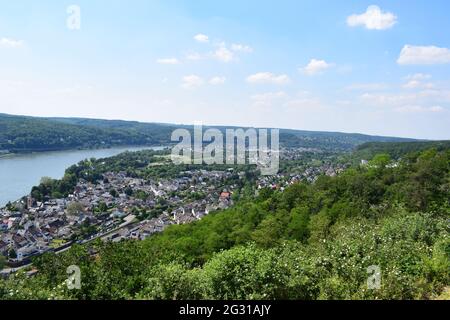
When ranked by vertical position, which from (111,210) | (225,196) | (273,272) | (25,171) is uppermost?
(273,272)

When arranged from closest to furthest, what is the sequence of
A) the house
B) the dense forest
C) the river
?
the dense forest
the river
the house

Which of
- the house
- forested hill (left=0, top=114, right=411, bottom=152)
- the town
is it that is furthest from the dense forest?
forested hill (left=0, top=114, right=411, bottom=152)

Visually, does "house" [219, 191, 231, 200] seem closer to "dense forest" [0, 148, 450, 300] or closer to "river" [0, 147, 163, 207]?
"river" [0, 147, 163, 207]

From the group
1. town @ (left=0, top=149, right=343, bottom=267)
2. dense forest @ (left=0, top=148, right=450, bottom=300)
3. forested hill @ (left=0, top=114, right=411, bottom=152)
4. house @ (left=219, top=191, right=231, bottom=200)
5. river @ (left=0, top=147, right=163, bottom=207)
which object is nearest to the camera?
dense forest @ (left=0, top=148, right=450, bottom=300)

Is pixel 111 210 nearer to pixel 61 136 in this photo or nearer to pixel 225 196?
pixel 225 196

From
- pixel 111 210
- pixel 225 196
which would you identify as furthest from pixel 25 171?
pixel 225 196

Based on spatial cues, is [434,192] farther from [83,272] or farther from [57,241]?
[57,241]

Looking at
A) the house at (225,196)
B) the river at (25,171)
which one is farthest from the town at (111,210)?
the river at (25,171)

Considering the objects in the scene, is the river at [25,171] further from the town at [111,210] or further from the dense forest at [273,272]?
the dense forest at [273,272]
